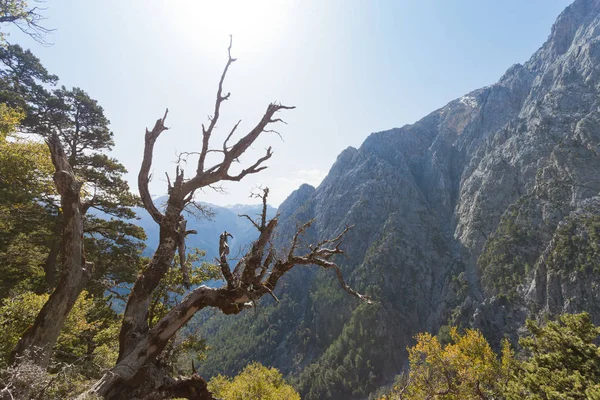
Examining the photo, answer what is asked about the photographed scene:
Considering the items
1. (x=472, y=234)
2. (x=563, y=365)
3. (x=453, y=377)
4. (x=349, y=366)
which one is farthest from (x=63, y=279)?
(x=472, y=234)

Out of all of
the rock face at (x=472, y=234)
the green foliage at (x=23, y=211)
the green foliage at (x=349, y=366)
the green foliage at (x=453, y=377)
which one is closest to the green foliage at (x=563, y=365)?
the green foliage at (x=453, y=377)

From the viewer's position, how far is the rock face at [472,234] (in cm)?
9781

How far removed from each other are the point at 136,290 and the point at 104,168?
60.1ft

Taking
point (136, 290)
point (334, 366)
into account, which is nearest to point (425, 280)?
point (334, 366)

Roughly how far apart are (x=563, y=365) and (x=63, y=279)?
1062 inches

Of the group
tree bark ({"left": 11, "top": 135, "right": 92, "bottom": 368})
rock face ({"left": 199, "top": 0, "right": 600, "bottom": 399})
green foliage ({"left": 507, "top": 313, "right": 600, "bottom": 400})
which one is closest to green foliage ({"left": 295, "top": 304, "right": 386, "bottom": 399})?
rock face ({"left": 199, "top": 0, "right": 600, "bottom": 399})

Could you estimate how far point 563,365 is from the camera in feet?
59.0

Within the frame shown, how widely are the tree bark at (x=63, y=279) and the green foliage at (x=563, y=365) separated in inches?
912

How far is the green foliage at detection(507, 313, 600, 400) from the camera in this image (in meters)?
15.8

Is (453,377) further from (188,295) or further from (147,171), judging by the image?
(147,171)

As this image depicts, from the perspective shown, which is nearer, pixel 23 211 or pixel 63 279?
pixel 63 279

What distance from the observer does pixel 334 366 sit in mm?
121938

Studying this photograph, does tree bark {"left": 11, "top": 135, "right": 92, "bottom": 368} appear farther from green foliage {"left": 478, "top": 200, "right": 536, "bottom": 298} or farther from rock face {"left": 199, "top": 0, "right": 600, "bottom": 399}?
green foliage {"left": 478, "top": 200, "right": 536, "bottom": 298}

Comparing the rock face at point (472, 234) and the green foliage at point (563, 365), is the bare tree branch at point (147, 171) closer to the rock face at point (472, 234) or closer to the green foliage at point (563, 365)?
the green foliage at point (563, 365)
